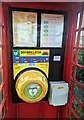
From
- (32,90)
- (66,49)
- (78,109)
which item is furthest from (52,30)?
(78,109)

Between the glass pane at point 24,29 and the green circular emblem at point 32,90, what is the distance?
43cm

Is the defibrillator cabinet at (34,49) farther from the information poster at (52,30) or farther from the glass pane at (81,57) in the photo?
the glass pane at (81,57)

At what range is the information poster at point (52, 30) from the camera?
1525 millimetres

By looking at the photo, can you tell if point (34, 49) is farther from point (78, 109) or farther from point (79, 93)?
point (78, 109)

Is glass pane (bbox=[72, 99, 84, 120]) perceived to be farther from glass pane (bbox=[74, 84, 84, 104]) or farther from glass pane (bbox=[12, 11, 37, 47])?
glass pane (bbox=[12, 11, 37, 47])

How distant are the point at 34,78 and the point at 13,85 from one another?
0.31 metres

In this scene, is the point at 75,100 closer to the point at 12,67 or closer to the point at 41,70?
the point at 41,70

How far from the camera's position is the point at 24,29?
4.95 feet

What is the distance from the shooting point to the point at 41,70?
160cm

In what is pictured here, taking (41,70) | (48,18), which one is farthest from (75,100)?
(48,18)

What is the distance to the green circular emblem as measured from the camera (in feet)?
4.77

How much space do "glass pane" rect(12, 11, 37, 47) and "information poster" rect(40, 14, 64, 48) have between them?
9 centimetres

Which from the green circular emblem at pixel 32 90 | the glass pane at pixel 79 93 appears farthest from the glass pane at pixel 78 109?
the green circular emblem at pixel 32 90

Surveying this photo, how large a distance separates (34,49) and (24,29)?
9.1 inches
